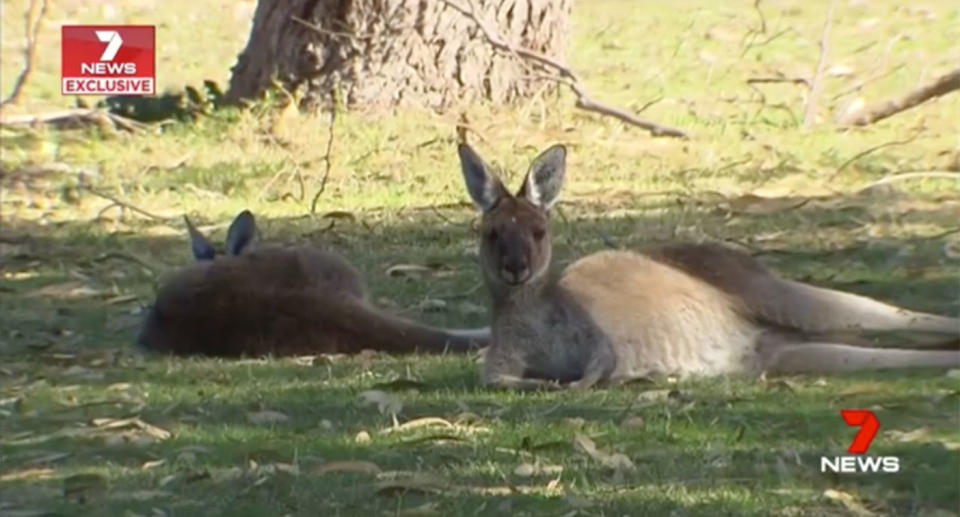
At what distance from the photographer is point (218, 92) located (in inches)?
525

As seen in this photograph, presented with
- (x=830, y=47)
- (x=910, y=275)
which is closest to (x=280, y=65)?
(x=830, y=47)

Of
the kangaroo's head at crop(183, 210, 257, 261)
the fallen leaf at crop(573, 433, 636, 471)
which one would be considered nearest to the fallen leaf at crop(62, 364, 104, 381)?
the kangaroo's head at crop(183, 210, 257, 261)

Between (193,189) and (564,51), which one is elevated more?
(564,51)

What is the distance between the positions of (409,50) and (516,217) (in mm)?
5867

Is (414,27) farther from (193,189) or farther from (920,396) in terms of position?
(920,396)

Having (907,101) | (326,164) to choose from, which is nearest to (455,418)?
(326,164)

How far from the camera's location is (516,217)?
6449mm

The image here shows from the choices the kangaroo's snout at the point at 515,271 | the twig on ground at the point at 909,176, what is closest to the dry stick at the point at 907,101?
the twig on ground at the point at 909,176

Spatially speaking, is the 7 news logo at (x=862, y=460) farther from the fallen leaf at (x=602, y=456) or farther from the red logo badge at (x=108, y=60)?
the red logo badge at (x=108, y=60)

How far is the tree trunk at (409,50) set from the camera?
12164mm

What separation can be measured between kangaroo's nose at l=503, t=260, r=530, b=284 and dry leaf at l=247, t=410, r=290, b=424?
78cm

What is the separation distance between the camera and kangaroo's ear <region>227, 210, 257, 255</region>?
7.89 m

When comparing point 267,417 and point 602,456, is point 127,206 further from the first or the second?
point 602,456

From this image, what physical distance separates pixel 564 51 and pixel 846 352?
643 cm
